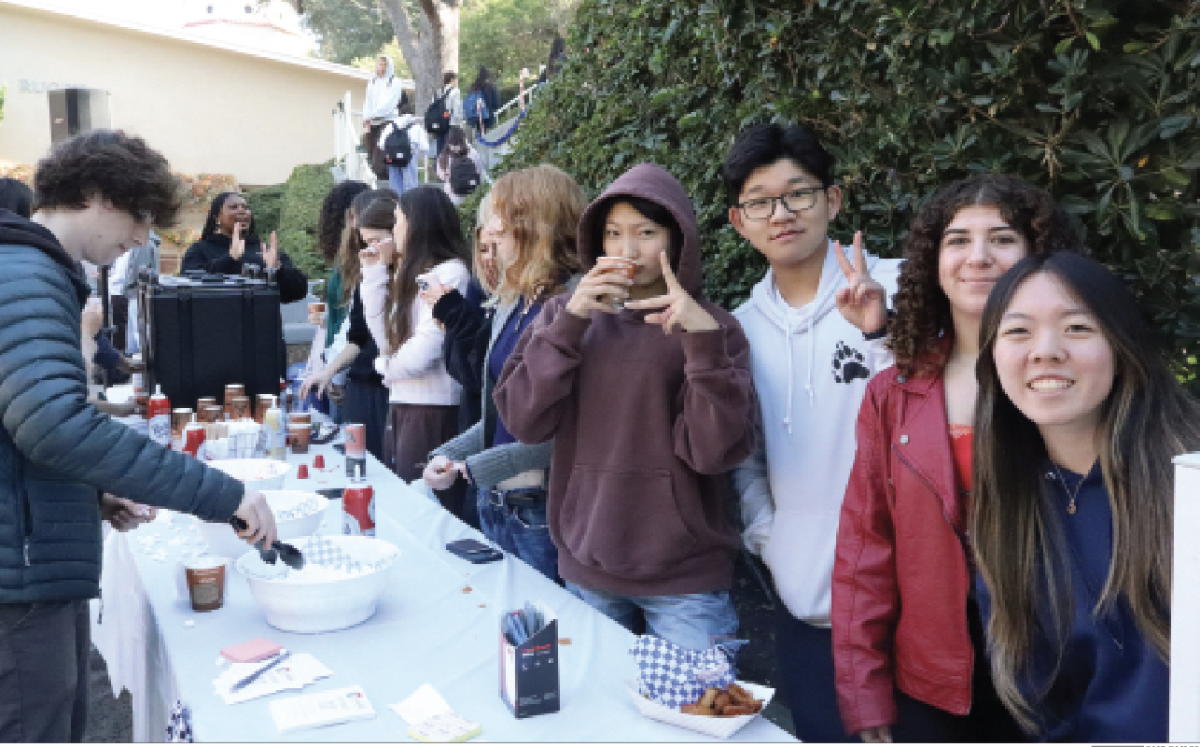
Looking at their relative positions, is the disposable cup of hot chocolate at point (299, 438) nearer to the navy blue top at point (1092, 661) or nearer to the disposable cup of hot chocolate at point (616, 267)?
the disposable cup of hot chocolate at point (616, 267)

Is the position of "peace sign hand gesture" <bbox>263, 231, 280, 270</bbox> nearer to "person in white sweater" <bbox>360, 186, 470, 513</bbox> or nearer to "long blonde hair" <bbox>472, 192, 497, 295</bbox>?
"person in white sweater" <bbox>360, 186, 470, 513</bbox>

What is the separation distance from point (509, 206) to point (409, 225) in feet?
3.91

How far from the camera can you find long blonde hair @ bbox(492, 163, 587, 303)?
9.59 ft

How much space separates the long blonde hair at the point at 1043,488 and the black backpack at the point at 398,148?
1146 centimetres


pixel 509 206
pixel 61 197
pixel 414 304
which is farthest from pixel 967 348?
pixel 414 304

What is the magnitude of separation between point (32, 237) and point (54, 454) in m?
0.47

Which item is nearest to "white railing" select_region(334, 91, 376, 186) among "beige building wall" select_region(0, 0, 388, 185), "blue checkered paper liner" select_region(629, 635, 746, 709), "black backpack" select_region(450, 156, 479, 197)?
"beige building wall" select_region(0, 0, 388, 185)

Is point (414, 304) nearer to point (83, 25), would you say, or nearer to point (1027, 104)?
point (1027, 104)

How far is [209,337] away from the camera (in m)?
4.46

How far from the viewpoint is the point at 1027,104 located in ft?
7.77

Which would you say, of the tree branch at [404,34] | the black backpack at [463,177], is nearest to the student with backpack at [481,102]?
the black backpack at [463,177]

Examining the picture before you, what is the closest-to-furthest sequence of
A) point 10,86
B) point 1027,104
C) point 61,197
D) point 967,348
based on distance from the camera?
1. point 967,348
2. point 61,197
3. point 1027,104
4. point 10,86

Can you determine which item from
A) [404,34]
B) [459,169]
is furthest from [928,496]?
[404,34]

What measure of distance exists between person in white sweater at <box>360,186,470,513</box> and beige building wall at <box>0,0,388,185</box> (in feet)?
57.1
